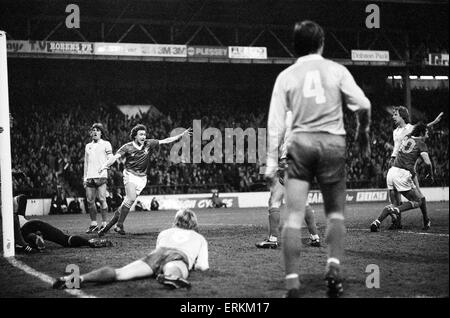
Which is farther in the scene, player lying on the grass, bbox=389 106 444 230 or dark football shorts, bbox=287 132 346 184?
player lying on the grass, bbox=389 106 444 230

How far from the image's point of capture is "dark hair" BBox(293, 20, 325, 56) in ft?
16.6

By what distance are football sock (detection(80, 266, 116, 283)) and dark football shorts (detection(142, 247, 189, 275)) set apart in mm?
442

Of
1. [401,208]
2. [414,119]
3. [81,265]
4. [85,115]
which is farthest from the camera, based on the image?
[414,119]

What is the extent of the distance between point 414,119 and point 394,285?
99.8 ft

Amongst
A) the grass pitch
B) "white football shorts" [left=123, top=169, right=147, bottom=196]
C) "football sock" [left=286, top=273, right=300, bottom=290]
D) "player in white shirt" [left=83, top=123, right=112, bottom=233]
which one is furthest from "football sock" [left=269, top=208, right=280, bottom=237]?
"player in white shirt" [left=83, top=123, right=112, bottom=233]

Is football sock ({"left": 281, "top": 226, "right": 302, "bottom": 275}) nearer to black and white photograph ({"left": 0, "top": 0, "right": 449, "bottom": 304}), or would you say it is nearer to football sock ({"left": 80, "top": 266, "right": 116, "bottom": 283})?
black and white photograph ({"left": 0, "top": 0, "right": 449, "bottom": 304})

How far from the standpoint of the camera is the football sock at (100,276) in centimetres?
559

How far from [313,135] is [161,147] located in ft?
73.2

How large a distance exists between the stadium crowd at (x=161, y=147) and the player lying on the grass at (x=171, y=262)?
1694 centimetres

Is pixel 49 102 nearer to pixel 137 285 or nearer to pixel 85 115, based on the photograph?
pixel 85 115

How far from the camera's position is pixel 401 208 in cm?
1124

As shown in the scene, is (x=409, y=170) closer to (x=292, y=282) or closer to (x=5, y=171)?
(x=292, y=282)

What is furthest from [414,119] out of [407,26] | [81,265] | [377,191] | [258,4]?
[81,265]

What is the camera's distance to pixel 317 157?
496 centimetres
